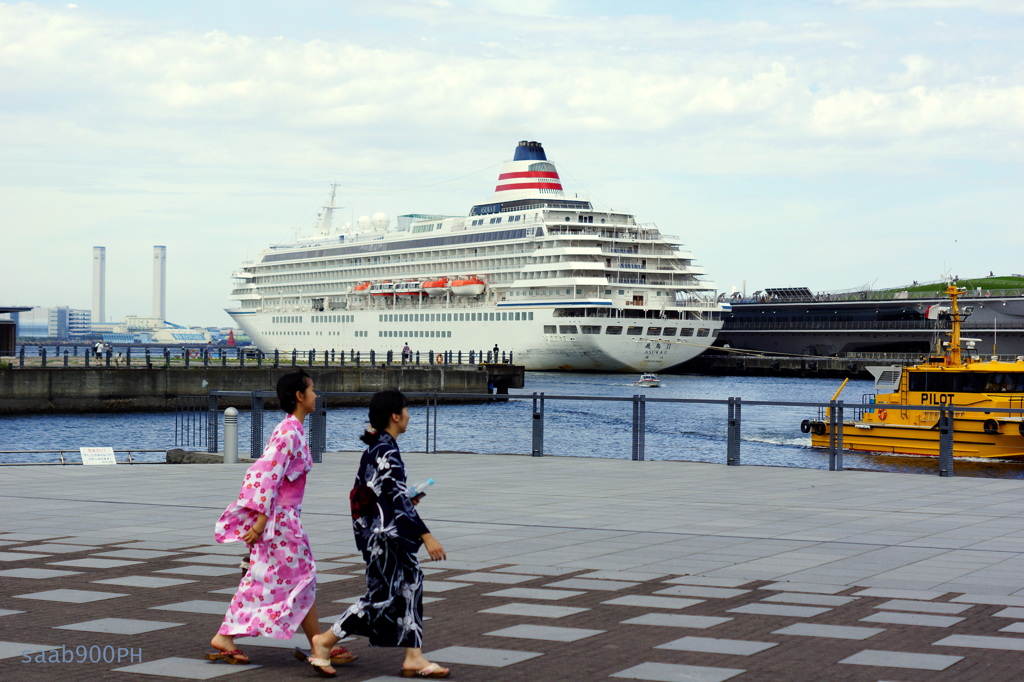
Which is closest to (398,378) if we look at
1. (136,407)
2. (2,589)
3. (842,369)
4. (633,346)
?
(136,407)

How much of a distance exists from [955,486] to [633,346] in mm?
78190

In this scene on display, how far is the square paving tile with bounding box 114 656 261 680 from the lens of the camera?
6352mm

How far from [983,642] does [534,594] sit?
10.0 feet

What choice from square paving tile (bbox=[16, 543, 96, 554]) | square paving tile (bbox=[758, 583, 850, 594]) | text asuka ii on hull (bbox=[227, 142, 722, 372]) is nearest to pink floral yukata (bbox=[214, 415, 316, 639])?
square paving tile (bbox=[758, 583, 850, 594])

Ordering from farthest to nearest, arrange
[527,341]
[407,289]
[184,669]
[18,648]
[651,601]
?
[407,289] < [527,341] < [651,601] < [18,648] < [184,669]

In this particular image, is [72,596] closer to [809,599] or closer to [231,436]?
[809,599]

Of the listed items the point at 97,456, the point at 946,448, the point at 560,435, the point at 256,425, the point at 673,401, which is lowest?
the point at 560,435

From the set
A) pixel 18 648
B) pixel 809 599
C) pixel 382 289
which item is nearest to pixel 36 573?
pixel 18 648

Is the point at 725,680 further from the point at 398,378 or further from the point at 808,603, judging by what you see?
the point at 398,378

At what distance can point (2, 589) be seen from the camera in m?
8.70

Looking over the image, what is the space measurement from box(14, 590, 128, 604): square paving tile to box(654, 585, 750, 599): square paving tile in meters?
3.87

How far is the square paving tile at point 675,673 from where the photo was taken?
633cm

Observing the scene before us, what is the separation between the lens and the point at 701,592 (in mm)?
8914

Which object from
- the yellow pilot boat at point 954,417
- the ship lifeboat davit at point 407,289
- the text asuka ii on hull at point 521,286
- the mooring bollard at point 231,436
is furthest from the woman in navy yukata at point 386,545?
the ship lifeboat davit at point 407,289
